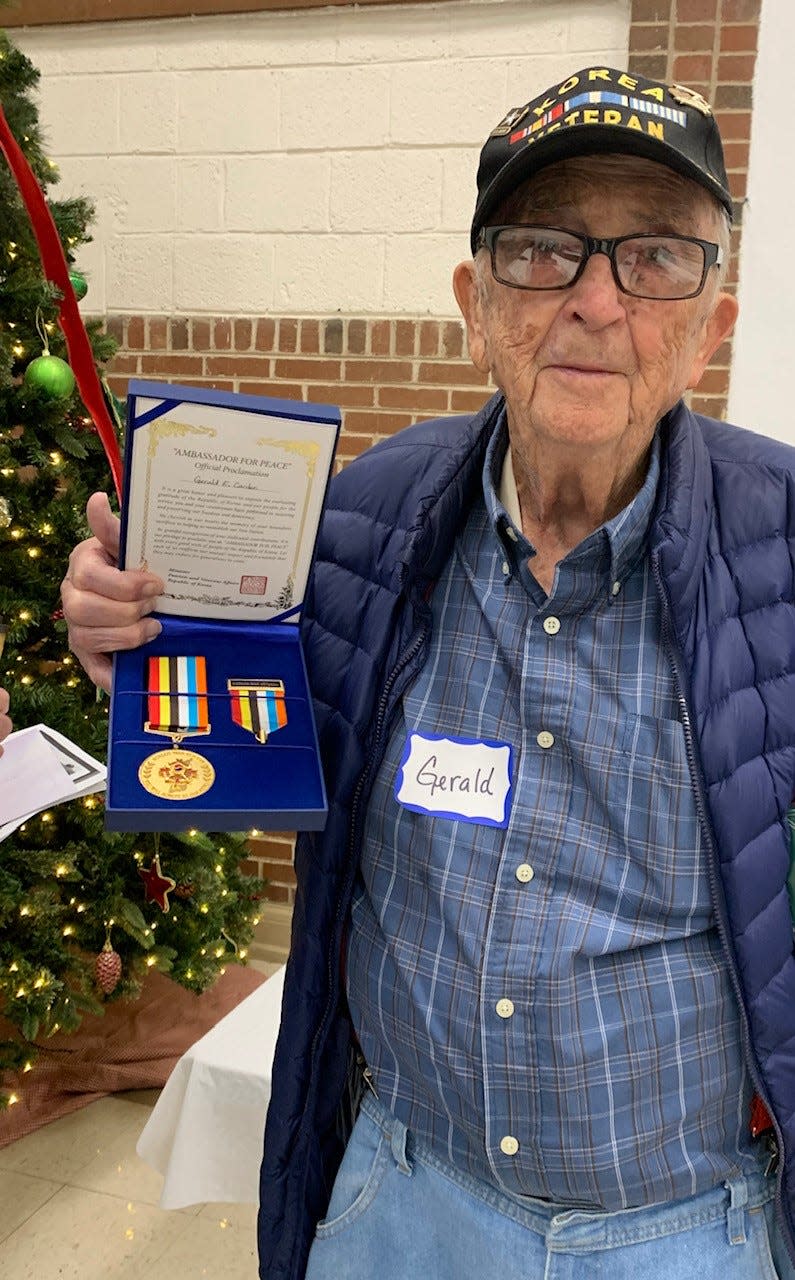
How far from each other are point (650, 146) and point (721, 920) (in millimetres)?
746

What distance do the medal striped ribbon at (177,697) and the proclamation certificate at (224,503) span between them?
0.24 feet

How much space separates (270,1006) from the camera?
2.04 meters

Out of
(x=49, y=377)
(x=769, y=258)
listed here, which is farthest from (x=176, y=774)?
(x=769, y=258)

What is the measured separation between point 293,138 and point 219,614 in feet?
8.25

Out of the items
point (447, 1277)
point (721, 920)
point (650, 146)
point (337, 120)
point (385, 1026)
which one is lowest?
point (447, 1277)

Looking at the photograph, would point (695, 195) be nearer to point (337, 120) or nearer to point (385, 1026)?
point (385, 1026)

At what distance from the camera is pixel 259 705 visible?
3.38ft

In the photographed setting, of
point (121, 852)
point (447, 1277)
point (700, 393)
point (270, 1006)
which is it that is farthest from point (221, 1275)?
point (700, 393)

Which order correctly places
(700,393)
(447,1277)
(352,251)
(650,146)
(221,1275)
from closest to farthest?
(650,146), (447,1277), (221,1275), (700,393), (352,251)

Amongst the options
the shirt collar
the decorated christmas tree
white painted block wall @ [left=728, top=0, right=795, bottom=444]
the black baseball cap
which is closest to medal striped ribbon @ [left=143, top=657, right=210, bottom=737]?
the shirt collar

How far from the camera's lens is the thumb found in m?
1.04

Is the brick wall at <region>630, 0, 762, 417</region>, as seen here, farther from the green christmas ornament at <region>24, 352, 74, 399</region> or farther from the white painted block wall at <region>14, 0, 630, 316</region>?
the green christmas ornament at <region>24, 352, 74, 399</region>

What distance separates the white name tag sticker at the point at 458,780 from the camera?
102 cm

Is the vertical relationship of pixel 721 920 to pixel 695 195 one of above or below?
below
